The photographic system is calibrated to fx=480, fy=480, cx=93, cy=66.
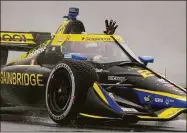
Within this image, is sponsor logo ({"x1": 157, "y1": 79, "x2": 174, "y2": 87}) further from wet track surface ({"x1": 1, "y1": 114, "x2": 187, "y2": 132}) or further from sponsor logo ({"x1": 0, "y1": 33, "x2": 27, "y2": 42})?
sponsor logo ({"x1": 0, "y1": 33, "x2": 27, "y2": 42})

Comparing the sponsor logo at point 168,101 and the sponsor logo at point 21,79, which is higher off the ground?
the sponsor logo at point 21,79

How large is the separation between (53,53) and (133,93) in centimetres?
222

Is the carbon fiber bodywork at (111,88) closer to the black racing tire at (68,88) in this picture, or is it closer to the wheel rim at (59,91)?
the black racing tire at (68,88)

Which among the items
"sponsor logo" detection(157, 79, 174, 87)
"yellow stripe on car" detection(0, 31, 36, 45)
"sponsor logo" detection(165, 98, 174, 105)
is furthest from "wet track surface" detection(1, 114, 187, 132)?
"yellow stripe on car" detection(0, 31, 36, 45)

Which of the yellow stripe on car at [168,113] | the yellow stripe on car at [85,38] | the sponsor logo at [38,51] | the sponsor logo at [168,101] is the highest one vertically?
the yellow stripe on car at [85,38]

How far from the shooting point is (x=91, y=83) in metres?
8.84

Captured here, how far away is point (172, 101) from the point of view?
9.12 m

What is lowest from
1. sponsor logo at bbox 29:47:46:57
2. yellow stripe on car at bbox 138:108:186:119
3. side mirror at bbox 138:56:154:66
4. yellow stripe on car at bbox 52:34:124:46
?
yellow stripe on car at bbox 138:108:186:119

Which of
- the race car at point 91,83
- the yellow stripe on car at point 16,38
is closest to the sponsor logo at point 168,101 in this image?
the race car at point 91,83

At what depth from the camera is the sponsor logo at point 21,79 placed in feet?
33.7

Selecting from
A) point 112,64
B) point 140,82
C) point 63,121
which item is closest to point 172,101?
point 140,82

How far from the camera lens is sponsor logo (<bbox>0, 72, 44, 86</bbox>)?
10.3 metres

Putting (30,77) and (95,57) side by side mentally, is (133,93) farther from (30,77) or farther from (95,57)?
(30,77)

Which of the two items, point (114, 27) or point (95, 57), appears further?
point (114, 27)
